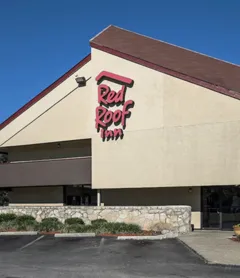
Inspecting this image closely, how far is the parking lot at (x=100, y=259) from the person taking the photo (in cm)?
1095

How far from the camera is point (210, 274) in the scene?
34.8 feet

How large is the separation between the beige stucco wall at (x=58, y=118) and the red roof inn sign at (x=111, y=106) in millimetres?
894

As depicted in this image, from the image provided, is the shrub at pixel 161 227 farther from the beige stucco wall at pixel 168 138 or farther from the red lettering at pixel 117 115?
the red lettering at pixel 117 115

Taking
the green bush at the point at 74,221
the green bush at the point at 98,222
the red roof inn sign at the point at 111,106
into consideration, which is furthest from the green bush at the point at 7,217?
the red roof inn sign at the point at 111,106

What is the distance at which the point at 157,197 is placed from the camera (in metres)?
24.2

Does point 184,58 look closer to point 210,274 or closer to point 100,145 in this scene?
point 100,145

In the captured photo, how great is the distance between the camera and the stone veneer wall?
20484 mm

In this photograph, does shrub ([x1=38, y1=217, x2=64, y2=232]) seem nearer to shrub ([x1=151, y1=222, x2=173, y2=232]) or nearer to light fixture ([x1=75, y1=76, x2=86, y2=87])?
shrub ([x1=151, y1=222, x2=173, y2=232])

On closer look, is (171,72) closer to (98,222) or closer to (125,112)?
(125,112)

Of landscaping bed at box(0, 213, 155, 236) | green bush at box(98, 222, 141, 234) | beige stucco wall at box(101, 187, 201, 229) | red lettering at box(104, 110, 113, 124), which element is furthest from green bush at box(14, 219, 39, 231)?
red lettering at box(104, 110, 113, 124)

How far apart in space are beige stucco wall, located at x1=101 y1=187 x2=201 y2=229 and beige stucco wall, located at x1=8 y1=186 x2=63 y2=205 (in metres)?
4.42

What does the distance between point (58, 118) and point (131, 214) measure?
8161mm

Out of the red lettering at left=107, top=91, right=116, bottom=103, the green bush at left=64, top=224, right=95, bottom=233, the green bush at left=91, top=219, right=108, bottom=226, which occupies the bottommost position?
the green bush at left=64, top=224, right=95, bottom=233

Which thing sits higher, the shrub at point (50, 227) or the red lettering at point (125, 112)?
the red lettering at point (125, 112)
